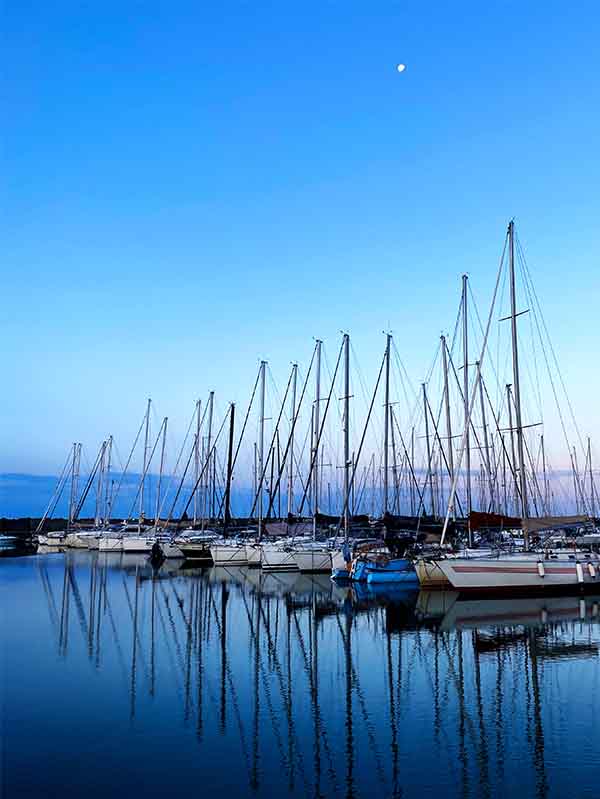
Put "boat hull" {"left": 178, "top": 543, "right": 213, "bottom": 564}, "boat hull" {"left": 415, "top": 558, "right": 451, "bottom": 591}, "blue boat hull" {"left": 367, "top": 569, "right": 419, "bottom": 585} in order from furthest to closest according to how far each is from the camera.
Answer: "boat hull" {"left": 178, "top": 543, "right": 213, "bottom": 564}
"blue boat hull" {"left": 367, "top": 569, "right": 419, "bottom": 585}
"boat hull" {"left": 415, "top": 558, "right": 451, "bottom": 591}

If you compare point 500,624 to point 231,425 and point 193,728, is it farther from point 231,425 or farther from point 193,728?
point 231,425

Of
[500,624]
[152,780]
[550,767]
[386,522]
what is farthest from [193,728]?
Answer: [386,522]

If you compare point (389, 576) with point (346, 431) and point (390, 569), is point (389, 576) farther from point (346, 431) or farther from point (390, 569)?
point (346, 431)

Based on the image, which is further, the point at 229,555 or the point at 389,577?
the point at 229,555

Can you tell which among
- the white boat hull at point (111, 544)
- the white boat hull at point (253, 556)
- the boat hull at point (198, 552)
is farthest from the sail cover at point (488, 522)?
the white boat hull at point (111, 544)

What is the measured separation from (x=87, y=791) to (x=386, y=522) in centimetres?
3735

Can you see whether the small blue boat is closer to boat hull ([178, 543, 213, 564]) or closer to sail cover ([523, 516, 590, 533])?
sail cover ([523, 516, 590, 533])

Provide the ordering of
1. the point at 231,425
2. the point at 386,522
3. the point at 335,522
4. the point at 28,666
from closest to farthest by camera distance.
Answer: the point at 28,666, the point at 386,522, the point at 335,522, the point at 231,425

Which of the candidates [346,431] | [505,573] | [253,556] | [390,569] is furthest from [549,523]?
Answer: [253,556]

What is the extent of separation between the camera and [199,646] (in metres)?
22.5

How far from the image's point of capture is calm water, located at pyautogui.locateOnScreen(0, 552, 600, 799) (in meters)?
11.5

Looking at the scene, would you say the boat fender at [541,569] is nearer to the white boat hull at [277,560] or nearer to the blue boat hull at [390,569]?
the blue boat hull at [390,569]

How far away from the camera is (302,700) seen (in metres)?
16.2

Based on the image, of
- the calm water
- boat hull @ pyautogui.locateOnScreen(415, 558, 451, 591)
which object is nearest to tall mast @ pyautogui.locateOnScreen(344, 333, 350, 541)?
boat hull @ pyautogui.locateOnScreen(415, 558, 451, 591)
